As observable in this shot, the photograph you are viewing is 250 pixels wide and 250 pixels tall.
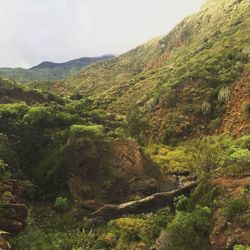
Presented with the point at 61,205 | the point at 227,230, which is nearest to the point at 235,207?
the point at 227,230

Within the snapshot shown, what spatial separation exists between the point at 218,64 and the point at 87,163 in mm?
32429

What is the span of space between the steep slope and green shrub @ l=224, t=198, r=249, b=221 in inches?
920

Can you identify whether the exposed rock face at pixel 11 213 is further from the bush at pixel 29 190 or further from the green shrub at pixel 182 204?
the green shrub at pixel 182 204

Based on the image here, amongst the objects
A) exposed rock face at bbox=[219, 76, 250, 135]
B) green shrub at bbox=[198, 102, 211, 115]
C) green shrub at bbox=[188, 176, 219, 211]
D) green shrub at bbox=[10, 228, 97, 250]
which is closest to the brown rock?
green shrub at bbox=[10, 228, 97, 250]

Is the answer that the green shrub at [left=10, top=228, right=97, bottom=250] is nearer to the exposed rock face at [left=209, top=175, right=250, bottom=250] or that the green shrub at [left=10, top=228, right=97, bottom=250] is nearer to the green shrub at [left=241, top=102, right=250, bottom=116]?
the exposed rock face at [left=209, top=175, right=250, bottom=250]

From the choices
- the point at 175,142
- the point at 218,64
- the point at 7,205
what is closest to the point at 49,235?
the point at 7,205

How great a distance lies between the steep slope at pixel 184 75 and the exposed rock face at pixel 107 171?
15016mm

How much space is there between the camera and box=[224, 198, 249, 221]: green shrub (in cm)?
1935

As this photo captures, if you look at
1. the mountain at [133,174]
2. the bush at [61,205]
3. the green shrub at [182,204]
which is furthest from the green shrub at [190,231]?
the bush at [61,205]

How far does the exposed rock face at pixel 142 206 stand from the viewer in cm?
2439

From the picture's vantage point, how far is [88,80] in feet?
362

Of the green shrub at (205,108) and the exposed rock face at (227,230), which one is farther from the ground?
the green shrub at (205,108)

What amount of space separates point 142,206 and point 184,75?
3418cm

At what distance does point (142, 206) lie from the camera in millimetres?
25031
